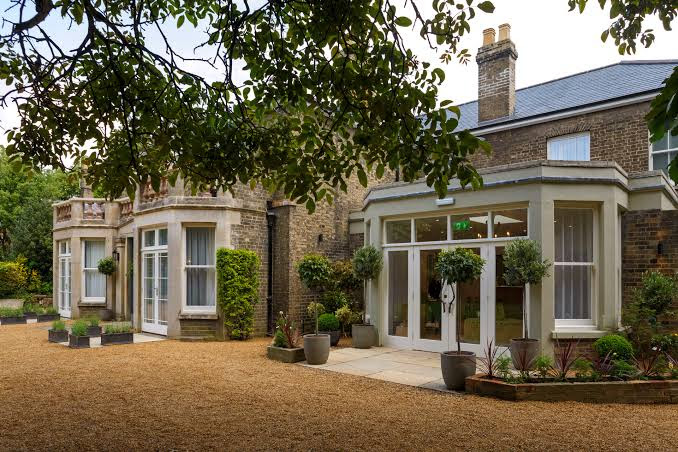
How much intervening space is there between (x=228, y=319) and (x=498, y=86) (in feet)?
36.7

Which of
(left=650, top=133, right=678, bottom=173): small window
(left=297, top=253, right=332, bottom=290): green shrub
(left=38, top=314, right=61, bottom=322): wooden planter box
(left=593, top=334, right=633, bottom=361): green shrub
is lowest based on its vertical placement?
(left=38, top=314, right=61, bottom=322): wooden planter box

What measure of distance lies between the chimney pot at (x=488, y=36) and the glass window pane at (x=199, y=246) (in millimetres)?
10740

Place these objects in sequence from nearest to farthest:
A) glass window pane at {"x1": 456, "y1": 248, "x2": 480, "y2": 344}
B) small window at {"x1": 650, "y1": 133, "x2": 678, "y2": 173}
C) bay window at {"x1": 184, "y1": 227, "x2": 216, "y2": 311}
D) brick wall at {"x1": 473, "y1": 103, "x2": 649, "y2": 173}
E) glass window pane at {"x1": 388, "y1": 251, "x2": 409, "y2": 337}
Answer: glass window pane at {"x1": 456, "y1": 248, "x2": 480, "y2": 344}
glass window pane at {"x1": 388, "y1": 251, "x2": 409, "y2": 337}
small window at {"x1": 650, "y1": 133, "x2": 678, "y2": 173}
brick wall at {"x1": 473, "y1": 103, "x2": 649, "y2": 173}
bay window at {"x1": 184, "y1": 227, "x2": 216, "y2": 311}

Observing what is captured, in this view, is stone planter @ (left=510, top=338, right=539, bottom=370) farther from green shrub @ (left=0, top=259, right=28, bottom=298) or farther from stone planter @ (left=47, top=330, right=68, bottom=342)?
green shrub @ (left=0, top=259, right=28, bottom=298)

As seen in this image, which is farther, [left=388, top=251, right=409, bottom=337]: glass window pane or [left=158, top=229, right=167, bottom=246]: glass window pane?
[left=158, top=229, right=167, bottom=246]: glass window pane

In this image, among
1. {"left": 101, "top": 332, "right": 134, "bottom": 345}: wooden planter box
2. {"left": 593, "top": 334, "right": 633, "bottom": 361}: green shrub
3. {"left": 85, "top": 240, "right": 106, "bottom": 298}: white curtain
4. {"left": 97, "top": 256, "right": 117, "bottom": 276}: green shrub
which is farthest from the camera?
{"left": 85, "top": 240, "right": 106, "bottom": 298}: white curtain

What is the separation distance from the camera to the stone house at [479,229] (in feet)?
31.1

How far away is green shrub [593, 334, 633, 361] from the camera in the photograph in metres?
8.28

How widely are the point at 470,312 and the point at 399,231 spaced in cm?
263

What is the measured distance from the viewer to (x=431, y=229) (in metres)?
11.3

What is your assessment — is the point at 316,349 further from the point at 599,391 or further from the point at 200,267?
the point at 200,267

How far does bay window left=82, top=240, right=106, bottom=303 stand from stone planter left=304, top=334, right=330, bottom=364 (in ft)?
41.0

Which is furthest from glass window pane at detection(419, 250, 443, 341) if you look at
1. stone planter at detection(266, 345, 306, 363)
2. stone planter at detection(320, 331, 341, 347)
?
stone planter at detection(266, 345, 306, 363)

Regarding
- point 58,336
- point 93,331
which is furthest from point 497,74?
point 58,336
